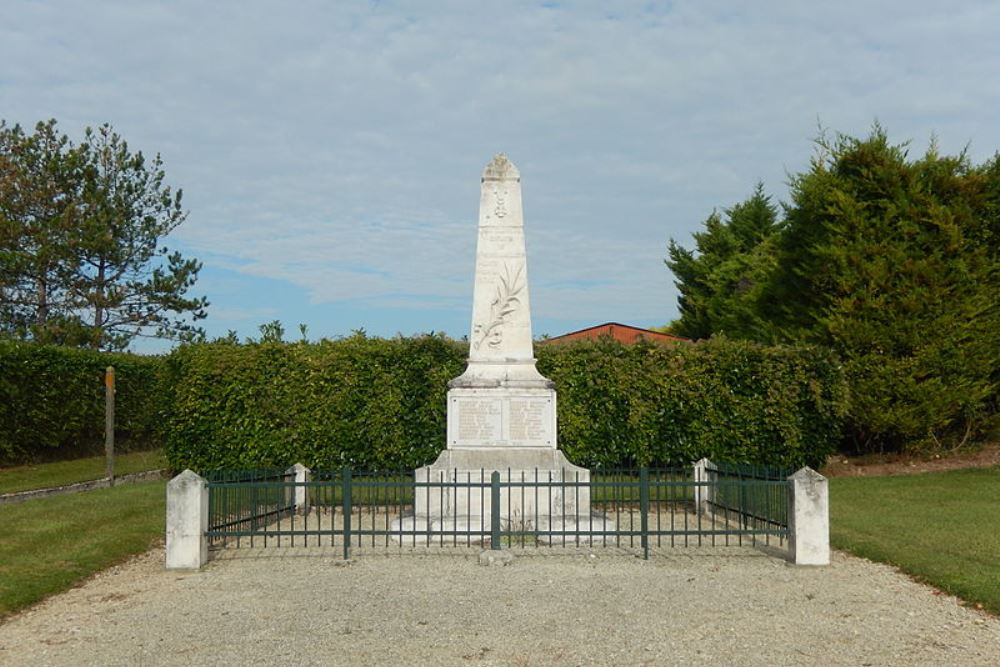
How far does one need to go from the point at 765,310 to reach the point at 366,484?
1481 cm

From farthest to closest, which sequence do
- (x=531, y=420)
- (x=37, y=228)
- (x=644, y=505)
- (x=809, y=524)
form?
1. (x=37, y=228)
2. (x=531, y=420)
3. (x=644, y=505)
4. (x=809, y=524)

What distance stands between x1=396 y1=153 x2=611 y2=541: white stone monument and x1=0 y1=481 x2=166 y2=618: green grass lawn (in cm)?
382

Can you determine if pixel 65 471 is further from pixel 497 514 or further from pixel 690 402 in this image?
pixel 690 402

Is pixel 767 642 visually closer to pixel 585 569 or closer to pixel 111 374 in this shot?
pixel 585 569

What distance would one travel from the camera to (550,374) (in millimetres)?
16109

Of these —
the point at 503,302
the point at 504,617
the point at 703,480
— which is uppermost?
the point at 503,302

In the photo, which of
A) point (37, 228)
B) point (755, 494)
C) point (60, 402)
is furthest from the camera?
point (37, 228)

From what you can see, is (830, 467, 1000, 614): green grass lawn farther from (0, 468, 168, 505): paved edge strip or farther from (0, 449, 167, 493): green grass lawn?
(0, 449, 167, 493): green grass lawn

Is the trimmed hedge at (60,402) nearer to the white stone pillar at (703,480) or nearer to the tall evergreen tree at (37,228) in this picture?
the tall evergreen tree at (37,228)

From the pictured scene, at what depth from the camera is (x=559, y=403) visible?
16.1 m

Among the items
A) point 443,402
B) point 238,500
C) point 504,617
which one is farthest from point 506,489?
point 504,617

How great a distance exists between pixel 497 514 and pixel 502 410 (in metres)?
2.40

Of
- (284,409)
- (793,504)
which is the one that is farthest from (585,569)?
(284,409)

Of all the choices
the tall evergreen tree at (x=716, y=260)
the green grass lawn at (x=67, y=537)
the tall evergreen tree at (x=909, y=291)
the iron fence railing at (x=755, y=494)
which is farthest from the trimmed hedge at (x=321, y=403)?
the tall evergreen tree at (x=716, y=260)
